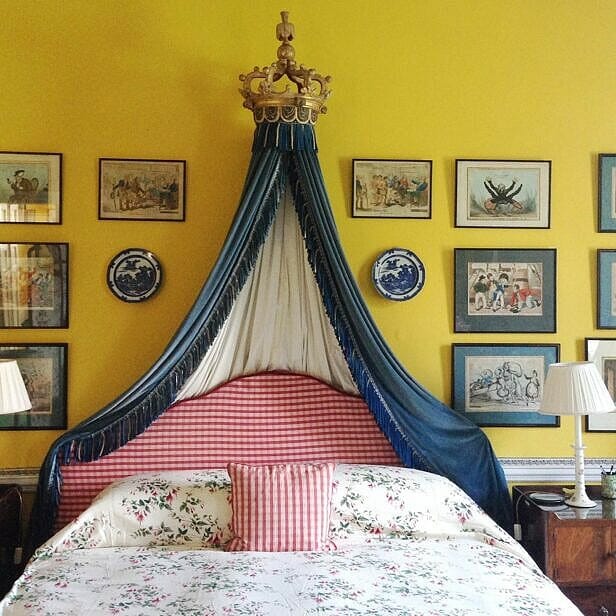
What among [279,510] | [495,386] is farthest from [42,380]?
[495,386]

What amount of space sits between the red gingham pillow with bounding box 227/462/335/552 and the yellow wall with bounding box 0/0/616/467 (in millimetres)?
981

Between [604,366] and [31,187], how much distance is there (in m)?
2.89

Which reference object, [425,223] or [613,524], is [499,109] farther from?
[613,524]

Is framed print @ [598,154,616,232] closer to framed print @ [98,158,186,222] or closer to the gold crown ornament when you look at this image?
the gold crown ornament

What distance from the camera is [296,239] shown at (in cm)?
335

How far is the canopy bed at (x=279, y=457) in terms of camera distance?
2445mm

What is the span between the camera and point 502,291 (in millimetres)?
3498

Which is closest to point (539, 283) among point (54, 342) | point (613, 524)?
point (613, 524)

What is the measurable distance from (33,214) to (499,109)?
90.8 inches

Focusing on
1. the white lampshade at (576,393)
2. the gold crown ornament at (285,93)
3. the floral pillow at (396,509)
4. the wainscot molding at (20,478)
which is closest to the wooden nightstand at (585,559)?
the floral pillow at (396,509)

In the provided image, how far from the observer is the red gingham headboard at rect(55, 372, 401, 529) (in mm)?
3150

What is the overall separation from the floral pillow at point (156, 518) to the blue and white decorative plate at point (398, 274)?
1.22 m

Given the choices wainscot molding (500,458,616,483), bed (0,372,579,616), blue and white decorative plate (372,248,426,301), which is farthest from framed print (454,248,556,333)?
bed (0,372,579,616)

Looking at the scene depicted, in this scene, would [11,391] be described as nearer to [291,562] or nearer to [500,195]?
[291,562]
